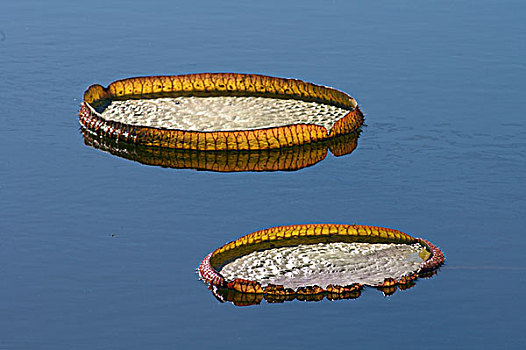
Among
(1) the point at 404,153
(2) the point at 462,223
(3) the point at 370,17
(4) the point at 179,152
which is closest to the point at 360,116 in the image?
(1) the point at 404,153

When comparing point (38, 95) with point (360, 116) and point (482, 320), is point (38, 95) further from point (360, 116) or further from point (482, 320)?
point (482, 320)

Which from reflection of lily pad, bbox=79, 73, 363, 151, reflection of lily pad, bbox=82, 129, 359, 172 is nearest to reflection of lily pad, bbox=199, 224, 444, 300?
reflection of lily pad, bbox=82, 129, 359, 172

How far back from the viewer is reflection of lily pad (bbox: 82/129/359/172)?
979cm

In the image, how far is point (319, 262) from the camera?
26.3ft

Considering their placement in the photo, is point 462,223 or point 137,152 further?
point 137,152

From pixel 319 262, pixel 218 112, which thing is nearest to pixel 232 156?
pixel 218 112

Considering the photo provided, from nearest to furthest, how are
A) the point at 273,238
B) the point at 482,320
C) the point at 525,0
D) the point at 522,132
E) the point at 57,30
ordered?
the point at 482,320 < the point at 273,238 < the point at 522,132 < the point at 57,30 < the point at 525,0

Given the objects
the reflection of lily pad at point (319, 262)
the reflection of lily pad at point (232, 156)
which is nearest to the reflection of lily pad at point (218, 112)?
the reflection of lily pad at point (232, 156)

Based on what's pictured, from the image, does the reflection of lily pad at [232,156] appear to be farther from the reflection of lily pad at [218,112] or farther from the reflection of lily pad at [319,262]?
the reflection of lily pad at [319,262]

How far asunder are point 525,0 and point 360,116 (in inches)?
194

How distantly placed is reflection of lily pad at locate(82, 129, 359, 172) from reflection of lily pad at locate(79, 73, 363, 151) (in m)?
0.05

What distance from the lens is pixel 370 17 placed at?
45.7ft

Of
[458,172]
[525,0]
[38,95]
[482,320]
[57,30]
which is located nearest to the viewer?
[482,320]

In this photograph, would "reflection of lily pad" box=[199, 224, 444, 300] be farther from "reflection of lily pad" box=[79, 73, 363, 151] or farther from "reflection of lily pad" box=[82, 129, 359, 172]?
"reflection of lily pad" box=[79, 73, 363, 151]
